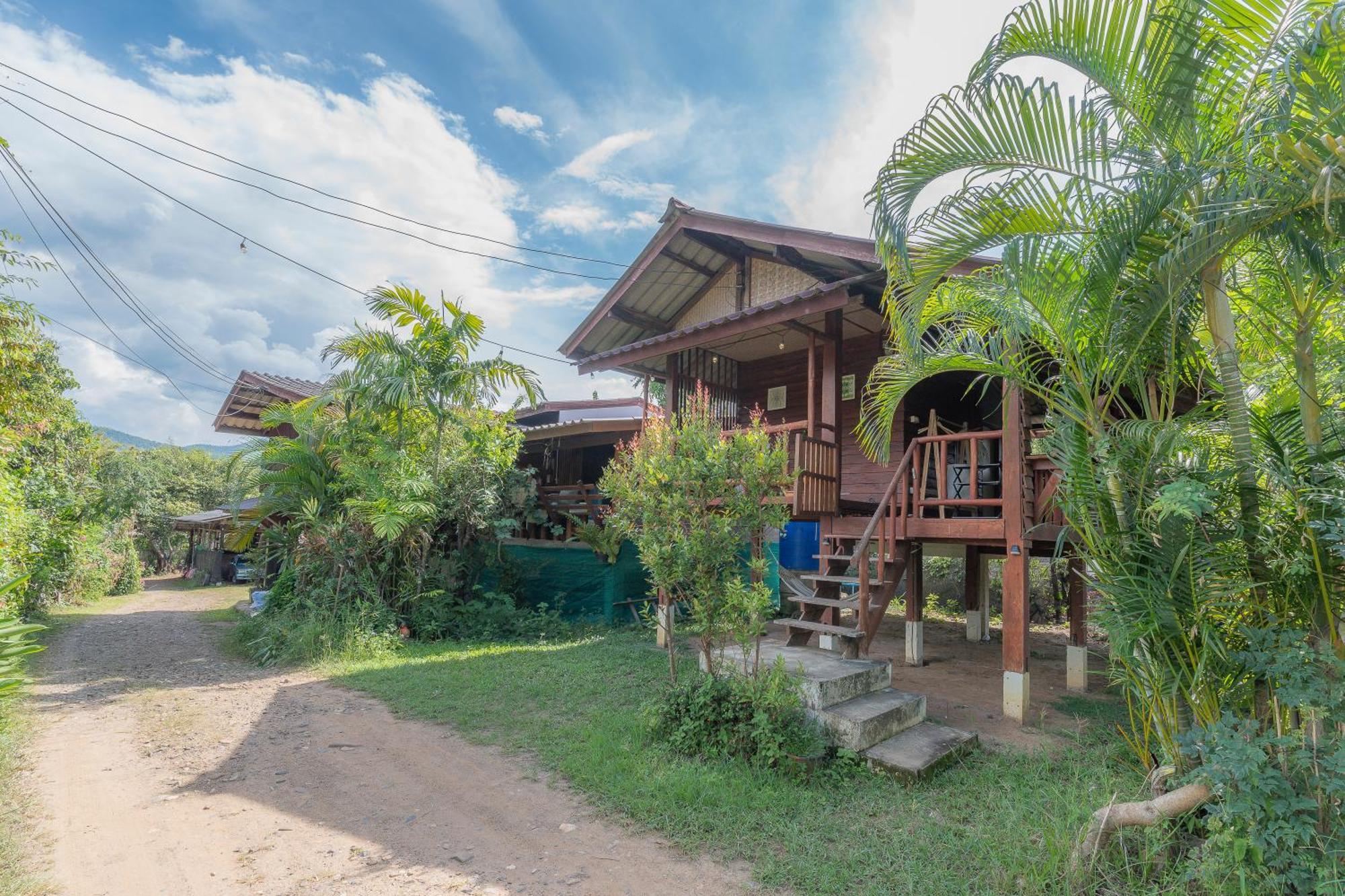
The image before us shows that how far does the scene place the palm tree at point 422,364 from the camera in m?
8.95

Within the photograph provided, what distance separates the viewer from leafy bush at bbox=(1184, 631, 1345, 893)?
2.33m

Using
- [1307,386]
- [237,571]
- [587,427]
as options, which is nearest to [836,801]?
[1307,386]

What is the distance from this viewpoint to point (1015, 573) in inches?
214

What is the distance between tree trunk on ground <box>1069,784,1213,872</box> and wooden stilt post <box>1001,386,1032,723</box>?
2535mm

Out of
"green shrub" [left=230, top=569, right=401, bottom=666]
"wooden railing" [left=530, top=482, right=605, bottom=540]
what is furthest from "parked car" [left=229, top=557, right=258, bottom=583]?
"wooden railing" [left=530, top=482, right=605, bottom=540]

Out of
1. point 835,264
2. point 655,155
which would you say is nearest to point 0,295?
point 835,264

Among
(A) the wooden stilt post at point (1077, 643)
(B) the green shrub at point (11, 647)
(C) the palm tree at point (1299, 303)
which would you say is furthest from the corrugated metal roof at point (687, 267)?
(B) the green shrub at point (11, 647)

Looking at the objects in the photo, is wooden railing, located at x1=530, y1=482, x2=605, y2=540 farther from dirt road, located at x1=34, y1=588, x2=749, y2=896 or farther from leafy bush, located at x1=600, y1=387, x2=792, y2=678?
leafy bush, located at x1=600, y1=387, x2=792, y2=678

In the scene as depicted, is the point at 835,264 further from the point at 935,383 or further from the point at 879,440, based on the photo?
the point at 879,440

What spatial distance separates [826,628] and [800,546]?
5.23 metres

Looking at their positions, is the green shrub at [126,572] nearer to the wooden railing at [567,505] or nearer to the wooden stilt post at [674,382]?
the wooden railing at [567,505]

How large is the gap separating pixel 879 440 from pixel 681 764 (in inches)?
113

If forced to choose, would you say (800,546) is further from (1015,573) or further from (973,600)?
(1015,573)

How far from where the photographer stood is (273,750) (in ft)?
16.0
